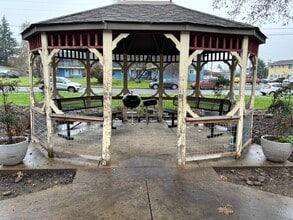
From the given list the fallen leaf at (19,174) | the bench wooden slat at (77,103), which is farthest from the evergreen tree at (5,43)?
the fallen leaf at (19,174)

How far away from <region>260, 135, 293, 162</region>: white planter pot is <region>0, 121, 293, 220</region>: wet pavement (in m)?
Result: 0.17

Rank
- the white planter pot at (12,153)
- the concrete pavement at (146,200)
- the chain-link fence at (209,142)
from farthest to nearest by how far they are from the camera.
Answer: the chain-link fence at (209,142) < the white planter pot at (12,153) < the concrete pavement at (146,200)

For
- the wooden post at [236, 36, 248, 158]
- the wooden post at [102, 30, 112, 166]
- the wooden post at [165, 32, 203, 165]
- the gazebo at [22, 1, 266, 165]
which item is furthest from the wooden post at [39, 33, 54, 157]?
the wooden post at [236, 36, 248, 158]

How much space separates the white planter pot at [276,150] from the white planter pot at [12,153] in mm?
4657

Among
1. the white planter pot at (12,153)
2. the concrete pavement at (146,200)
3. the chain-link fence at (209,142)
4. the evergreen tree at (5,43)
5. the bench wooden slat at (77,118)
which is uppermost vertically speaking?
the evergreen tree at (5,43)

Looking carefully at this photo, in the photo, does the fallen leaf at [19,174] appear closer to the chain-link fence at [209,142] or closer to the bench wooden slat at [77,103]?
the bench wooden slat at [77,103]

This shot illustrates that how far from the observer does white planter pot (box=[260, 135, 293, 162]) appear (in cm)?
470

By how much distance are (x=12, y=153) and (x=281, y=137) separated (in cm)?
522

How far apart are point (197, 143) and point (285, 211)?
286 cm

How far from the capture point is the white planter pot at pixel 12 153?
4348 mm

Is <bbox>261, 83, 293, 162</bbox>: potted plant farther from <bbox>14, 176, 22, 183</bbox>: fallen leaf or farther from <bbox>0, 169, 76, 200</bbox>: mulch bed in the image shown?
<bbox>14, 176, 22, 183</bbox>: fallen leaf

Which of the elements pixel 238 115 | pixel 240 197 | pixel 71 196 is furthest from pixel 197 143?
pixel 71 196

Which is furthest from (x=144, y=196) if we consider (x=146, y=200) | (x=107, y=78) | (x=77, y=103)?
(x=77, y=103)

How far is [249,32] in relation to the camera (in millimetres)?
4582
